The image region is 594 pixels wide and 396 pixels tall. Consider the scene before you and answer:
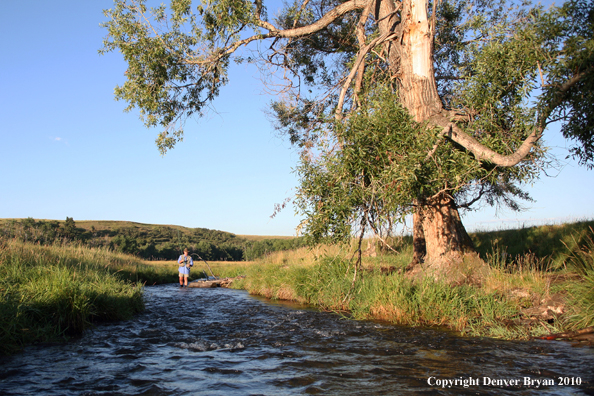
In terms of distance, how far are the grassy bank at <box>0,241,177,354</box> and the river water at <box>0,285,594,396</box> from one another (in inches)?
14.6

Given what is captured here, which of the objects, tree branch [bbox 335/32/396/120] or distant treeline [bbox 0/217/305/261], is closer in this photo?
tree branch [bbox 335/32/396/120]

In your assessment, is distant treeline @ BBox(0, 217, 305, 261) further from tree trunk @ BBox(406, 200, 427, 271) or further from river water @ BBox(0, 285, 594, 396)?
river water @ BBox(0, 285, 594, 396)

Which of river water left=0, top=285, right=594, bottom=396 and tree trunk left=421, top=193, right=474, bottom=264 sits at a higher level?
tree trunk left=421, top=193, right=474, bottom=264

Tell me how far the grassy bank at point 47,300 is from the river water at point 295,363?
370 millimetres

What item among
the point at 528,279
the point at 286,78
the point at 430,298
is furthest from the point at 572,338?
the point at 286,78

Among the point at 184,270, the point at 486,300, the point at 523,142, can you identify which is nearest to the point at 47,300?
the point at 486,300

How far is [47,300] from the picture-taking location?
768 cm

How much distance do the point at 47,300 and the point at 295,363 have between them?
17.1 ft

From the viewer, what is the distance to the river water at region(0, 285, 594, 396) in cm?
484

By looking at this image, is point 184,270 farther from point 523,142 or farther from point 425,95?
point 523,142

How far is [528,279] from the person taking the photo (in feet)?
28.5

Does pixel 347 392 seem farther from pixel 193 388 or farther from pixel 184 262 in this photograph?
pixel 184 262

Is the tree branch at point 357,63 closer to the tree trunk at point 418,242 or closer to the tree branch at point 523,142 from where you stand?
the tree branch at point 523,142

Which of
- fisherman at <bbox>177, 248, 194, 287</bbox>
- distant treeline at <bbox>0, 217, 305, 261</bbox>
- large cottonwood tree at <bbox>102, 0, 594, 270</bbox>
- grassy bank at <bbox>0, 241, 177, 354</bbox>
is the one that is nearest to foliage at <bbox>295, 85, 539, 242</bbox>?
large cottonwood tree at <bbox>102, 0, 594, 270</bbox>
